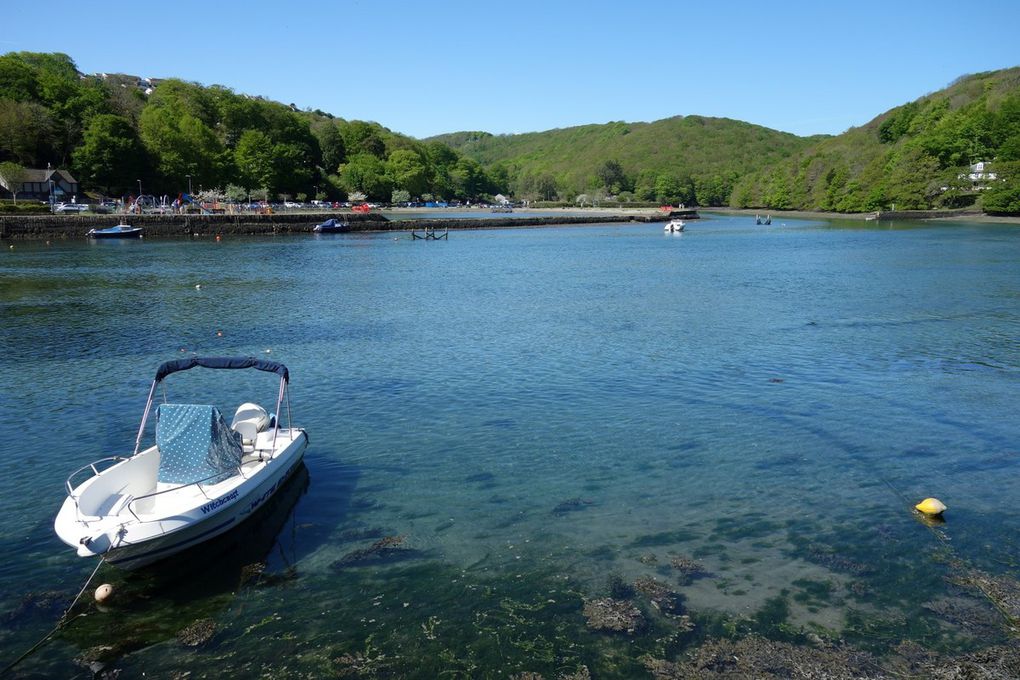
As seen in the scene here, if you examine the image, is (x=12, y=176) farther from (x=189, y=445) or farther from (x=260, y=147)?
(x=189, y=445)

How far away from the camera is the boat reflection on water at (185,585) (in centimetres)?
1054

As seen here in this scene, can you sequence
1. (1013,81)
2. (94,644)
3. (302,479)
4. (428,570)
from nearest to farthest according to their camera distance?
(94,644)
(428,570)
(302,479)
(1013,81)

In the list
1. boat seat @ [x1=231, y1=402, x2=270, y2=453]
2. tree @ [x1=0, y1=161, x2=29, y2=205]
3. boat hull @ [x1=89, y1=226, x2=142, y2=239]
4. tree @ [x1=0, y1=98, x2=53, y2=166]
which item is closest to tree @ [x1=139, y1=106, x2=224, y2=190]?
tree @ [x1=0, y1=98, x2=53, y2=166]

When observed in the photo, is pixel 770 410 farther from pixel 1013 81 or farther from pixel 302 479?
pixel 1013 81

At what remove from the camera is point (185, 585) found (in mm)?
11961

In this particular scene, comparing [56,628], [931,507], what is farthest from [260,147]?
[931,507]

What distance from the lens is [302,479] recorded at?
16094mm

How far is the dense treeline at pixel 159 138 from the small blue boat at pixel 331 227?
3392 cm

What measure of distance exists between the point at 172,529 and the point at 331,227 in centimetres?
10719

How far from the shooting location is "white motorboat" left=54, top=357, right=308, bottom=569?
453 inches

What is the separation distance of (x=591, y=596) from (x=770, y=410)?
457 inches

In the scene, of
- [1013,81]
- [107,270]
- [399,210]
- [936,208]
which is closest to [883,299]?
[107,270]

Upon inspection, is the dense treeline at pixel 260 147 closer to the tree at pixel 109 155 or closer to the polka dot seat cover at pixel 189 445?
the tree at pixel 109 155

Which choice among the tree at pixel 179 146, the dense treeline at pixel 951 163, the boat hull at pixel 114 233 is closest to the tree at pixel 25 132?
the tree at pixel 179 146
